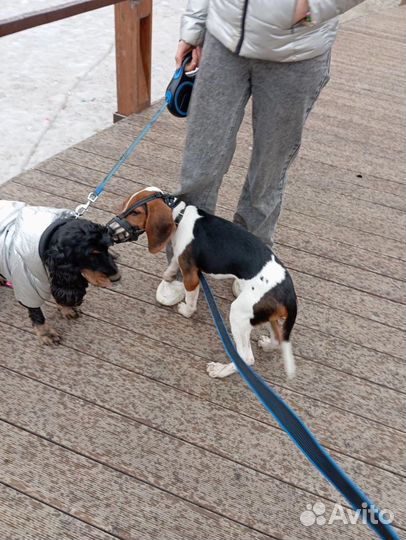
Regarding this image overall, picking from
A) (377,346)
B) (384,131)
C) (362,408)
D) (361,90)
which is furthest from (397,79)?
(362,408)

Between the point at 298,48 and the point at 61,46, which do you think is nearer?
the point at 298,48

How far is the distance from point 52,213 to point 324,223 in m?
1.83

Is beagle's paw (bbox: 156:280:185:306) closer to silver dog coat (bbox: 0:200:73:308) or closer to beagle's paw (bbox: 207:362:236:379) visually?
beagle's paw (bbox: 207:362:236:379)

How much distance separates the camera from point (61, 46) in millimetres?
7160

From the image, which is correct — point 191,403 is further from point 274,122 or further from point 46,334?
point 274,122

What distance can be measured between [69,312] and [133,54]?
2.43 metres

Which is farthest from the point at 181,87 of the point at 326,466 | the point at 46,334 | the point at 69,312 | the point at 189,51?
the point at 326,466

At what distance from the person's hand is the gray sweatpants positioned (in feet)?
0.62

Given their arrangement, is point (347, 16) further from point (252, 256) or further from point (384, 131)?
point (252, 256)

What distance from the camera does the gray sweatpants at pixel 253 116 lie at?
1.92 m

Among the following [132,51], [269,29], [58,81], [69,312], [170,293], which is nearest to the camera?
[269,29]

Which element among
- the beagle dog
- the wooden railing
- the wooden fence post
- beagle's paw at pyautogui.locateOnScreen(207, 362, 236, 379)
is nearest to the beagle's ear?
the beagle dog

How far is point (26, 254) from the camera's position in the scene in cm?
204

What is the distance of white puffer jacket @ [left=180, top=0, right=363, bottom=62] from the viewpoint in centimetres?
168
